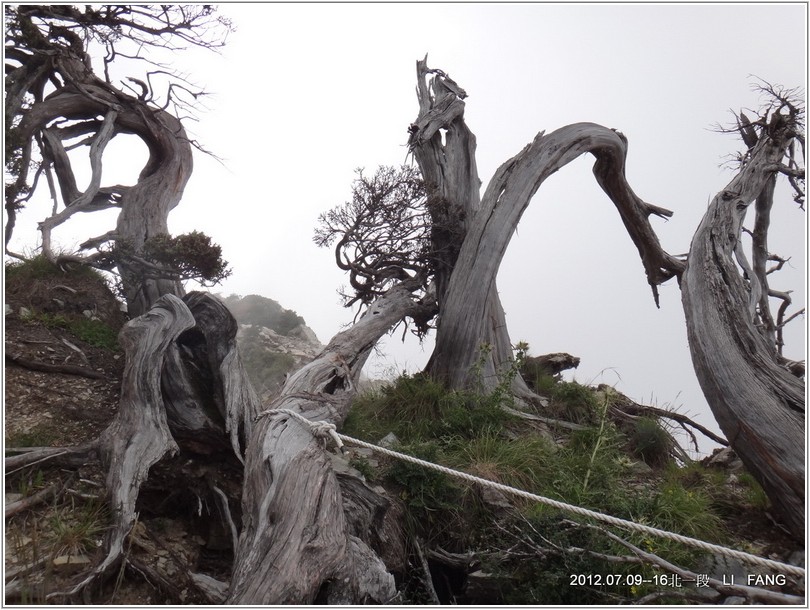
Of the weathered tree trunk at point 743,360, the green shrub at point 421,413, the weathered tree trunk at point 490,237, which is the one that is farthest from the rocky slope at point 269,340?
the weathered tree trunk at point 743,360

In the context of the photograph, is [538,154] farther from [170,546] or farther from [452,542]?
[170,546]

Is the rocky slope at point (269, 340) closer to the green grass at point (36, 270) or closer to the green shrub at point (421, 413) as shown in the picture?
the green shrub at point (421, 413)

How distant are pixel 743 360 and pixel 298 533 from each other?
12.6ft

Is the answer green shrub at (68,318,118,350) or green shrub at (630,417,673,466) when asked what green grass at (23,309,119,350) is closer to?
green shrub at (68,318,118,350)

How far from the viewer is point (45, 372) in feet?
16.2

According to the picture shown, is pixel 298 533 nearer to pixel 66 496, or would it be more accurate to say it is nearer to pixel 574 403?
pixel 66 496

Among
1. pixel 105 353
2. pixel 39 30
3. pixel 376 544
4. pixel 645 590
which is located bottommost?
pixel 376 544

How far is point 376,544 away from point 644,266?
20.2 feet

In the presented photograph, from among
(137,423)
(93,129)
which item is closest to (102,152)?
(93,129)

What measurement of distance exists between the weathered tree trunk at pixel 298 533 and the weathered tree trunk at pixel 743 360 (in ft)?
9.28

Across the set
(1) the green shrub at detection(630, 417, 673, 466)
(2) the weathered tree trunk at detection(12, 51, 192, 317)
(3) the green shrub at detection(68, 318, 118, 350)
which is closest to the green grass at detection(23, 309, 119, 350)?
(3) the green shrub at detection(68, 318, 118, 350)

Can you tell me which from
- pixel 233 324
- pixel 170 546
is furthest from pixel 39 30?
pixel 170 546

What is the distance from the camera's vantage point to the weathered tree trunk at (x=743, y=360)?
399 centimetres

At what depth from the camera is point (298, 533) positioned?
112 inches
